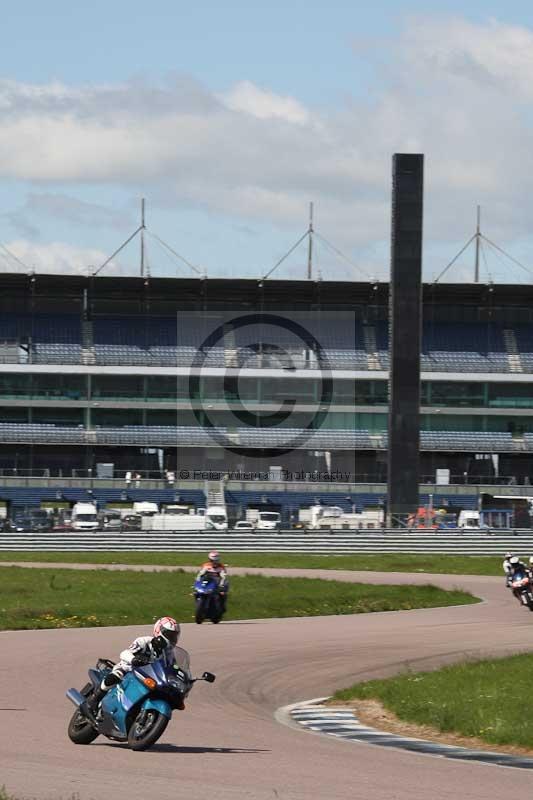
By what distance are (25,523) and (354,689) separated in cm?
4963

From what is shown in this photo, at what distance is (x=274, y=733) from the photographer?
50.6 feet

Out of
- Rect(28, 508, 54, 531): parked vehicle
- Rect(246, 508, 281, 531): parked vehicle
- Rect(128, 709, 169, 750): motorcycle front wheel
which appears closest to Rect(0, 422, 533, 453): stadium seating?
Rect(246, 508, 281, 531): parked vehicle

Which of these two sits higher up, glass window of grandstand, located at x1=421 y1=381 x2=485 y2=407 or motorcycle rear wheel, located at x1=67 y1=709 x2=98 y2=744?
glass window of grandstand, located at x1=421 y1=381 x2=485 y2=407

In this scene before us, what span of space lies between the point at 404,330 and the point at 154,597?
37714 millimetres

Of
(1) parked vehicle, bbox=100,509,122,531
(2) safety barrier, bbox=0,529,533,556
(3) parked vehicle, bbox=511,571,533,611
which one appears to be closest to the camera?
(3) parked vehicle, bbox=511,571,533,611

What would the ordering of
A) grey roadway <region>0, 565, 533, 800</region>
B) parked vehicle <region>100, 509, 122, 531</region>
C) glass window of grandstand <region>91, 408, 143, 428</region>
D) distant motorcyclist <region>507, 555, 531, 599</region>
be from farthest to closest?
glass window of grandstand <region>91, 408, 143, 428</region> < parked vehicle <region>100, 509, 122, 531</region> < distant motorcyclist <region>507, 555, 531, 599</region> < grey roadway <region>0, 565, 533, 800</region>

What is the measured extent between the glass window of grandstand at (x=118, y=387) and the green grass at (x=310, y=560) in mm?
36903

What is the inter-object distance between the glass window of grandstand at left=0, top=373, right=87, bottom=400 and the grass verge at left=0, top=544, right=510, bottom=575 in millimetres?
37063

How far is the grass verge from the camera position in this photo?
51.4m

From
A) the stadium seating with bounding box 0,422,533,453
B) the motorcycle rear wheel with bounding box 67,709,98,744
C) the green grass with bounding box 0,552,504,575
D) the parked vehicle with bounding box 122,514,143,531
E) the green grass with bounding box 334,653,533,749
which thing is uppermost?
the stadium seating with bounding box 0,422,533,453

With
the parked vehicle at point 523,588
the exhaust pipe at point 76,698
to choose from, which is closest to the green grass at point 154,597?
the parked vehicle at point 523,588

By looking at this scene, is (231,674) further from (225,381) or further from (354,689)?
(225,381)

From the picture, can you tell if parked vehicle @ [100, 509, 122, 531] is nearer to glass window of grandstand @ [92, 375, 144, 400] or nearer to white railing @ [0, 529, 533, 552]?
white railing @ [0, 529, 533, 552]

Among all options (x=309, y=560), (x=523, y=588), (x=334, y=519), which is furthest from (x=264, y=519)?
→ (x=523, y=588)
